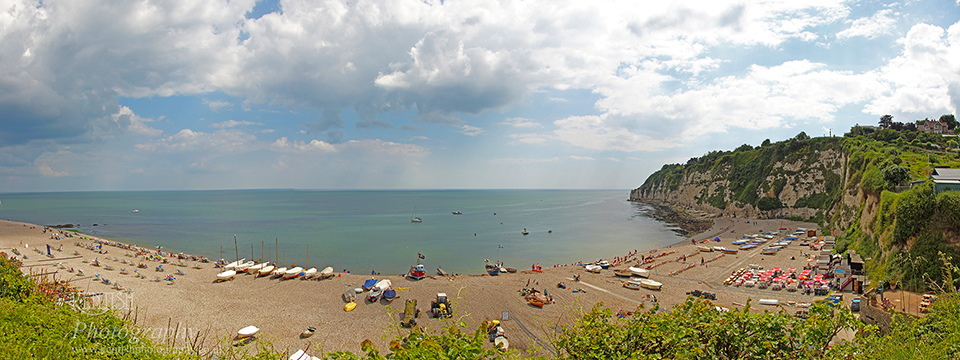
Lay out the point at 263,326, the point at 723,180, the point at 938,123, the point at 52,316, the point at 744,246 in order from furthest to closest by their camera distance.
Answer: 1. the point at 723,180
2. the point at 938,123
3. the point at 744,246
4. the point at 263,326
5. the point at 52,316

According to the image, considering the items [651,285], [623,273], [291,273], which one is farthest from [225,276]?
[651,285]

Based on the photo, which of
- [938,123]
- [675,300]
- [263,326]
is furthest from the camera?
[938,123]

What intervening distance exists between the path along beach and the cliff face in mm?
27664

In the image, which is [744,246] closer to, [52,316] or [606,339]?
[606,339]

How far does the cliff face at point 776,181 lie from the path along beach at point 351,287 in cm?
2766

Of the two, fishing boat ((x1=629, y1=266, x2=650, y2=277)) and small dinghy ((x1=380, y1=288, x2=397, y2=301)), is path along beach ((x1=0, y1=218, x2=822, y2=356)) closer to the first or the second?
small dinghy ((x1=380, y1=288, x2=397, y2=301))

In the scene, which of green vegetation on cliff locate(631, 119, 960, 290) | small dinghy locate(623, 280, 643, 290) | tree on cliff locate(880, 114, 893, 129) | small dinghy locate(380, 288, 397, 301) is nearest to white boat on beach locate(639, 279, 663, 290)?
small dinghy locate(623, 280, 643, 290)

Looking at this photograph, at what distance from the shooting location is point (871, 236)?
33.1m

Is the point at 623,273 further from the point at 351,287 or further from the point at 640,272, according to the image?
the point at 351,287

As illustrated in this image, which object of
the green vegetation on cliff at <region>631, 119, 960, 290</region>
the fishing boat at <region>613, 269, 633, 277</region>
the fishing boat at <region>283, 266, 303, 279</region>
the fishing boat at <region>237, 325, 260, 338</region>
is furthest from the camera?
the fishing boat at <region>613, 269, 633, 277</region>

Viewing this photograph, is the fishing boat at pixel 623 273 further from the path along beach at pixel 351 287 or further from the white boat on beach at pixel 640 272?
the path along beach at pixel 351 287

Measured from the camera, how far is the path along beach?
2247 cm

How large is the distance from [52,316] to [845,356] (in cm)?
1709

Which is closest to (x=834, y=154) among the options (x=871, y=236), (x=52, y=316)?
(x=871, y=236)
